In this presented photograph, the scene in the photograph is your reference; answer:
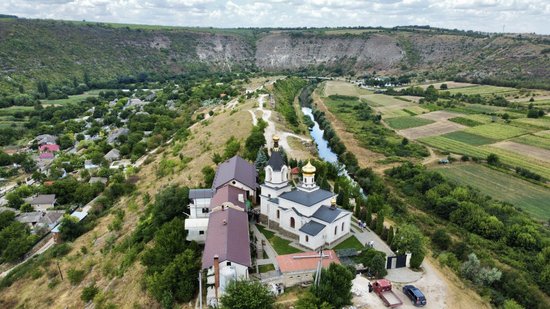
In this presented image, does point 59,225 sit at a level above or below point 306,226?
below

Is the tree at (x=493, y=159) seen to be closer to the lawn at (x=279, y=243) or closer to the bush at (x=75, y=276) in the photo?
the lawn at (x=279, y=243)

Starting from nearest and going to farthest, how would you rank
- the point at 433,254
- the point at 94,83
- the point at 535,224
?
the point at 433,254 < the point at 535,224 < the point at 94,83

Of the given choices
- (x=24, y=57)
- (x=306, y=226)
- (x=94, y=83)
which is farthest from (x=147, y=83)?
(x=306, y=226)

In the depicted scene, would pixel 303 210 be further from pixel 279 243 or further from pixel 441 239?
pixel 441 239

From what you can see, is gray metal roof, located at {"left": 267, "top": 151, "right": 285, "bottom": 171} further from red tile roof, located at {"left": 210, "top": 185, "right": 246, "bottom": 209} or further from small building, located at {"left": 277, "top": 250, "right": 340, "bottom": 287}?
small building, located at {"left": 277, "top": 250, "right": 340, "bottom": 287}

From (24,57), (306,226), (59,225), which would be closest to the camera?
(306,226)

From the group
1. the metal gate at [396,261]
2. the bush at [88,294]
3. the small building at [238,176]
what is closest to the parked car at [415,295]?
the metal gate at [396,261]

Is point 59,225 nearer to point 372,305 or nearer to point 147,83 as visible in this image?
point 372,305
